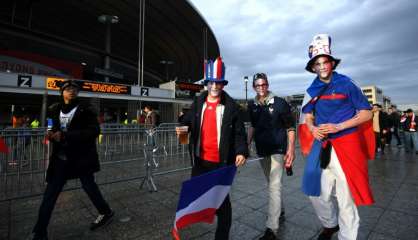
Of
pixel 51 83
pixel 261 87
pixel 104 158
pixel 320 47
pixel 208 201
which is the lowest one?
pixel 104 158

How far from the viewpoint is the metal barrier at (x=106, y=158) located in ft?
15.2

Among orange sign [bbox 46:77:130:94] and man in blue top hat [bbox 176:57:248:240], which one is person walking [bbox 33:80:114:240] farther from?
orange sign [bbox 46:77:130:94]

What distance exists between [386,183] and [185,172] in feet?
14.5

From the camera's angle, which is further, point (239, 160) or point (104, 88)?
point (104, 88)

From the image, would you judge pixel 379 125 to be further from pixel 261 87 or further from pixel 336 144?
pixel 336 144

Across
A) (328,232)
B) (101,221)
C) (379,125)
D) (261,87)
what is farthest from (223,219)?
(379,125)

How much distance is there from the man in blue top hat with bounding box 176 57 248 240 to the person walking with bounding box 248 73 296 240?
0.54 metres

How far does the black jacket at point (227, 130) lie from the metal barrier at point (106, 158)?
2411 mm

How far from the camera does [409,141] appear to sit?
31.0 feet

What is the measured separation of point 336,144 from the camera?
2.04 metres

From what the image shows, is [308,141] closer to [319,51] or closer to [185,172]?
[319,51]

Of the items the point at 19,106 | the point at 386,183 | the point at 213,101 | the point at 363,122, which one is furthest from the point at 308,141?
the point at 19,106

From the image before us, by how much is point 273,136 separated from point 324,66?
993mm

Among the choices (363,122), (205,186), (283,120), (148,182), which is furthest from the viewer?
(148,182)
